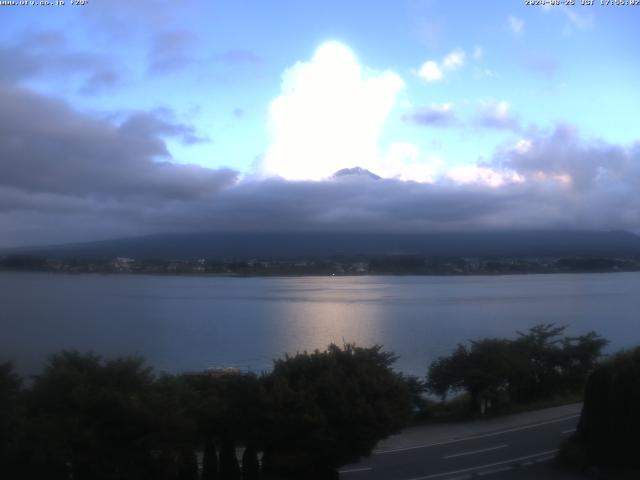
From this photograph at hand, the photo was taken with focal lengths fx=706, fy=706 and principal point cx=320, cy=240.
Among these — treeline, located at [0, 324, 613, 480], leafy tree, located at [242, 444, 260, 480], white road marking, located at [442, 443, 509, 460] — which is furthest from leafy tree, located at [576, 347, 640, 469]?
leafy tree, located at [242, 444, 260, 480]

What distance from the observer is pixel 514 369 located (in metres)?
21.0

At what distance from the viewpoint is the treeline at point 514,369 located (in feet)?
67.3

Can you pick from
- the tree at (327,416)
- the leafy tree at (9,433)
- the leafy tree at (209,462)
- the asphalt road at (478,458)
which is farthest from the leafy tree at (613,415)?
the leafy tree at (9,433)

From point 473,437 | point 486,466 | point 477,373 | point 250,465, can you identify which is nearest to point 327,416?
point 250,465

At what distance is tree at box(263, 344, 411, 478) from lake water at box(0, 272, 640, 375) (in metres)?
16.4

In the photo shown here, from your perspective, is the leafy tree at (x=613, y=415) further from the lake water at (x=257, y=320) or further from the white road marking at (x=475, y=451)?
the lake water at (x=257, y=320)

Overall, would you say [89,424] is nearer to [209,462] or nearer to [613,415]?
[209,462]

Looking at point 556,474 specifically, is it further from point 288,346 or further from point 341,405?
point 288,346

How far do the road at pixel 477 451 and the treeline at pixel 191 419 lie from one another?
1807 mm

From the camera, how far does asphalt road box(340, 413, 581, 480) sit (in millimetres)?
12312

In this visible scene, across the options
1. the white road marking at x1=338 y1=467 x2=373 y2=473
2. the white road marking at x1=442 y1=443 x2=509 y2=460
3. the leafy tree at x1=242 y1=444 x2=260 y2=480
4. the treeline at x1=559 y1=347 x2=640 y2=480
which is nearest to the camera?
the leafy tree at x1=242 y1=444 x2=260 y2=480

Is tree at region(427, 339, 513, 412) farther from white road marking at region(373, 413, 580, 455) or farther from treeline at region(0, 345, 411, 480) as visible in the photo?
treeline at region(0, 345, 411, 480)

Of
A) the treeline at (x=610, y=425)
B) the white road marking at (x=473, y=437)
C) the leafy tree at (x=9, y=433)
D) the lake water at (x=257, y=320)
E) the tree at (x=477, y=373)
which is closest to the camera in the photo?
the leafy tree at (x=9, y=433)

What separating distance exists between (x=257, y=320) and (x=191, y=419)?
37101 millimetres
